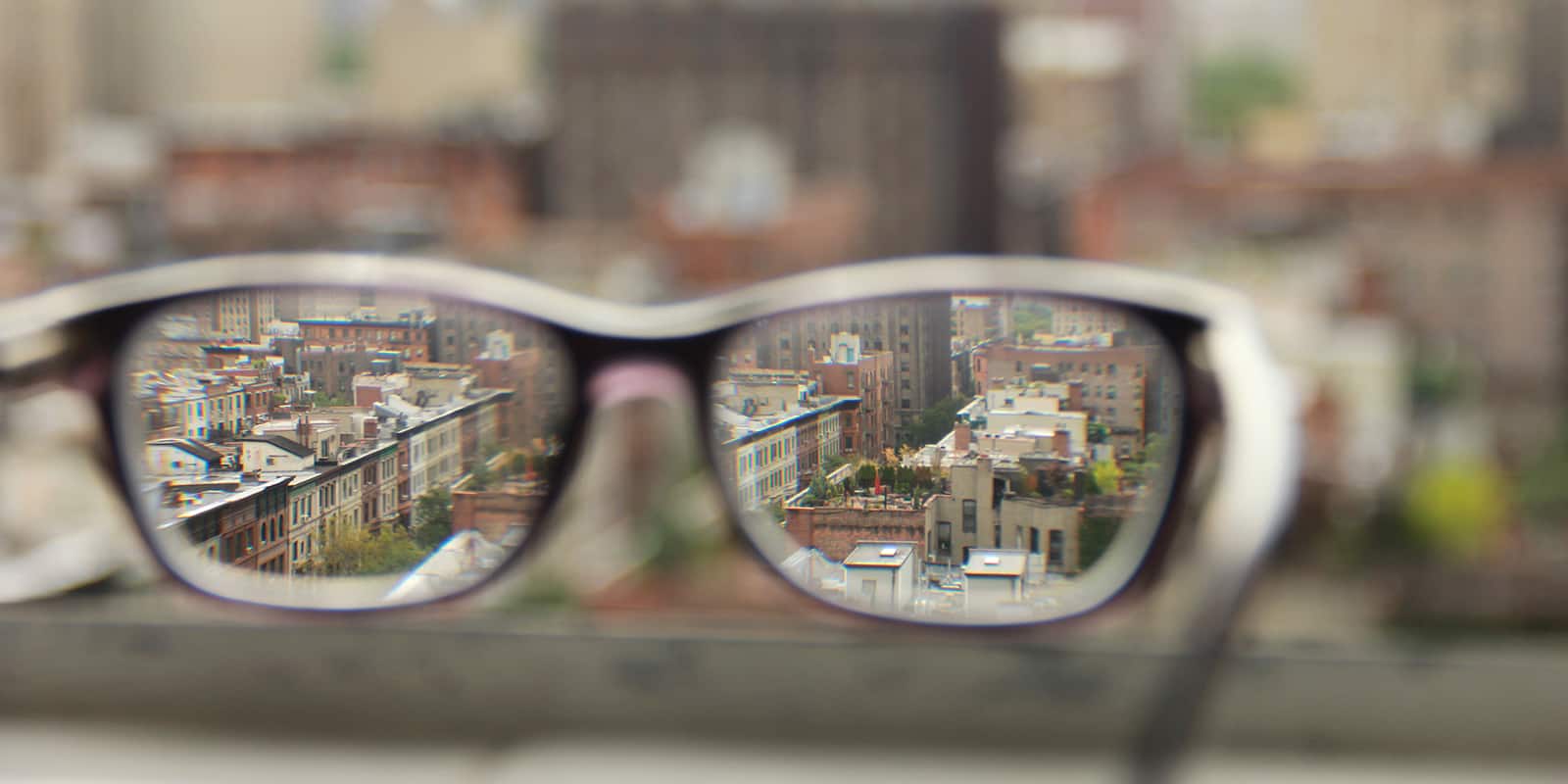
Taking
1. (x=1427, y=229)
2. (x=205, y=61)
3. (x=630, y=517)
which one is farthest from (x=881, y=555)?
(x=205, y=61)

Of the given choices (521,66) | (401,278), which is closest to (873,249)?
(521,66)

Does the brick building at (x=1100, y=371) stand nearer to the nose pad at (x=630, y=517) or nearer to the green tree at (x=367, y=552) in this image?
the green tree at (x=367, y=552)

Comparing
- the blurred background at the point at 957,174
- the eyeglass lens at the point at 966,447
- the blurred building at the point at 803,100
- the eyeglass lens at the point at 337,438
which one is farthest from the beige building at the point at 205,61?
the eyeglass lens at the point at 966,447

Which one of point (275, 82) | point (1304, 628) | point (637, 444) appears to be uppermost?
point (275, 82)

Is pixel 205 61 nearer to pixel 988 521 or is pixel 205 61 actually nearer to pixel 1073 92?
Answer: pixel 1073 92

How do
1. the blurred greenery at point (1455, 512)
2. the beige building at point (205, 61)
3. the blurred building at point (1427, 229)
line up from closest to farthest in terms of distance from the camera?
the blurred greenery at point (1455, 512), the blurred building at point (1427, 229), the beige building at point (205, 61)

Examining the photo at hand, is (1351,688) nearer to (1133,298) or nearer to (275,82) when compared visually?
Answer: (1133,298)
